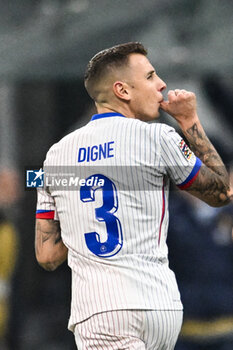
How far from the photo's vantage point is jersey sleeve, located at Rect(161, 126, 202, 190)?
2.51m

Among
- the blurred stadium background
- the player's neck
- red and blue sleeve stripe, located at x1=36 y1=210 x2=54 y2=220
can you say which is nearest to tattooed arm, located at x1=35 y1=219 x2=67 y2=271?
red and blue sleeve stripe, located at x1=36 y1=210 x2=54 y2=220

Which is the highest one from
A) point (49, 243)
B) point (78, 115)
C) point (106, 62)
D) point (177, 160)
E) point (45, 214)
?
point (78, 115)

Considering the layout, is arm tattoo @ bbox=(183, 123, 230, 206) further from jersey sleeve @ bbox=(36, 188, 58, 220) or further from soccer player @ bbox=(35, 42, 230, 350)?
jersey sleeve @ bbox=(36, 188, 58, 220)

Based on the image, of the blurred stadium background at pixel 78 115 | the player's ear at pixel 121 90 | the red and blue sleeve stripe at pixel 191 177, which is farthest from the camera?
the blurred stadium background at pixel 78 115

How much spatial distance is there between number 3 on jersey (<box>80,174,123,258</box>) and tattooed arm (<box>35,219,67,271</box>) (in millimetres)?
310

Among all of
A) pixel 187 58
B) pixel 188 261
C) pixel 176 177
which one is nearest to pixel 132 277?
pixel 176 177

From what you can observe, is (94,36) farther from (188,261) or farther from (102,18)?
(188,261)

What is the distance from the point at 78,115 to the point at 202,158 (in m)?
2.10

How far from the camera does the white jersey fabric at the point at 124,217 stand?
2447 mm

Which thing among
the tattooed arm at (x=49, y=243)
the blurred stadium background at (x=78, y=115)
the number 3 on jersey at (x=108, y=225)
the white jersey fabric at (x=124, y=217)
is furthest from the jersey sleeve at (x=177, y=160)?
the blurred stadium background at (x=78, y=115)

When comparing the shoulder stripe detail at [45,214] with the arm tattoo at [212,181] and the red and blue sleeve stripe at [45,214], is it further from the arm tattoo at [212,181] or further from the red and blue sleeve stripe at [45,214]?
the arm tattoo at [212,181]

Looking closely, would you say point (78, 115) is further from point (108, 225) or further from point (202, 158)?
point (108, 225)

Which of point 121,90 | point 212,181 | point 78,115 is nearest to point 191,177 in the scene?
point 212,181

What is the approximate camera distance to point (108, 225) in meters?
2.47
